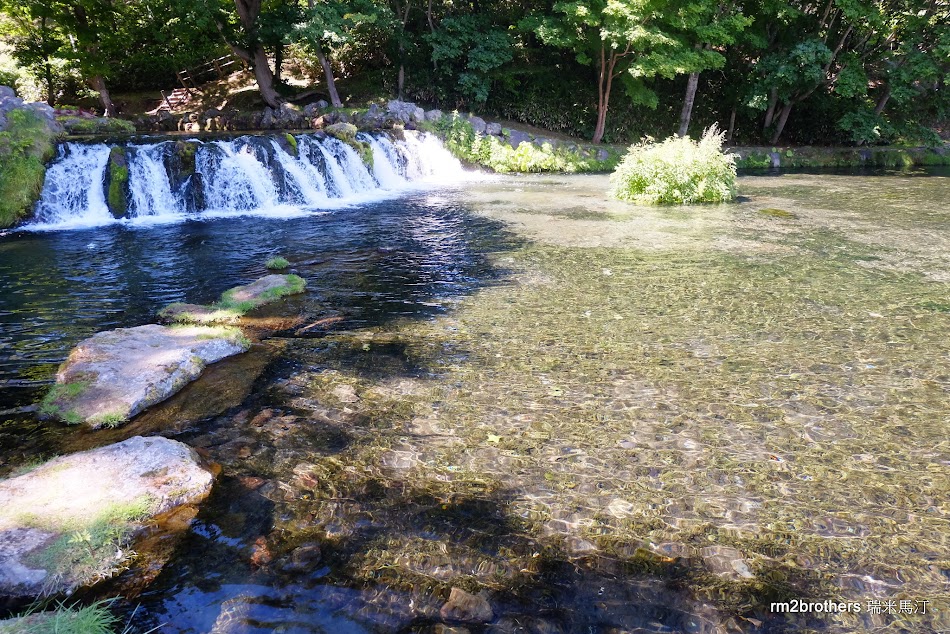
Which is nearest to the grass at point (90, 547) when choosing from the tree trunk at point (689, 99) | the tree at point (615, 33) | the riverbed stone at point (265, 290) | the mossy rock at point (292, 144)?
the riverbed stone at point (265, 290)

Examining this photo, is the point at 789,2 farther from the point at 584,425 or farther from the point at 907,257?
the point at 584,425

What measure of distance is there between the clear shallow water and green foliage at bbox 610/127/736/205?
5681mm

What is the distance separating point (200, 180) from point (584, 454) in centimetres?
1280

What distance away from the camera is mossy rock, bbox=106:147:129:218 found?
12.7 meters

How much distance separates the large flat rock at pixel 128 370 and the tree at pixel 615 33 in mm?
18837

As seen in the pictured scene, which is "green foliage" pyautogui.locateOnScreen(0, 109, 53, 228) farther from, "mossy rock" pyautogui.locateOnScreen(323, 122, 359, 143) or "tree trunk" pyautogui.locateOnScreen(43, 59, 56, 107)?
"tree trunk" pyautogui.locateOnScreen(43, 59, 56, 107)

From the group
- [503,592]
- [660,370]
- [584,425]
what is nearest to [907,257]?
[660,370]

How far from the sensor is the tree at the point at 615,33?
1969cm

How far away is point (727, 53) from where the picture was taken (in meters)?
26.7

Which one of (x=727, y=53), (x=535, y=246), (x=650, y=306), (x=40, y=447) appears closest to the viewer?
(x=40, y=447)

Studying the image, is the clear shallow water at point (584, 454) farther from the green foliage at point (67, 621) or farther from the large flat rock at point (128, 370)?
the large flat rock at point (128, 370)

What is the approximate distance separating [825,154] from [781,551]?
2627 cm

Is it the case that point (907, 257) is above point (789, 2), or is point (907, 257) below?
below

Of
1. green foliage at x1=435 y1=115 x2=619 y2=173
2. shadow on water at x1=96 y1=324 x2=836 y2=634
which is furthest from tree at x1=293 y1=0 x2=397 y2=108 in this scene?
shadow on water at x1=96 y1=324 x2=836 y2=634
